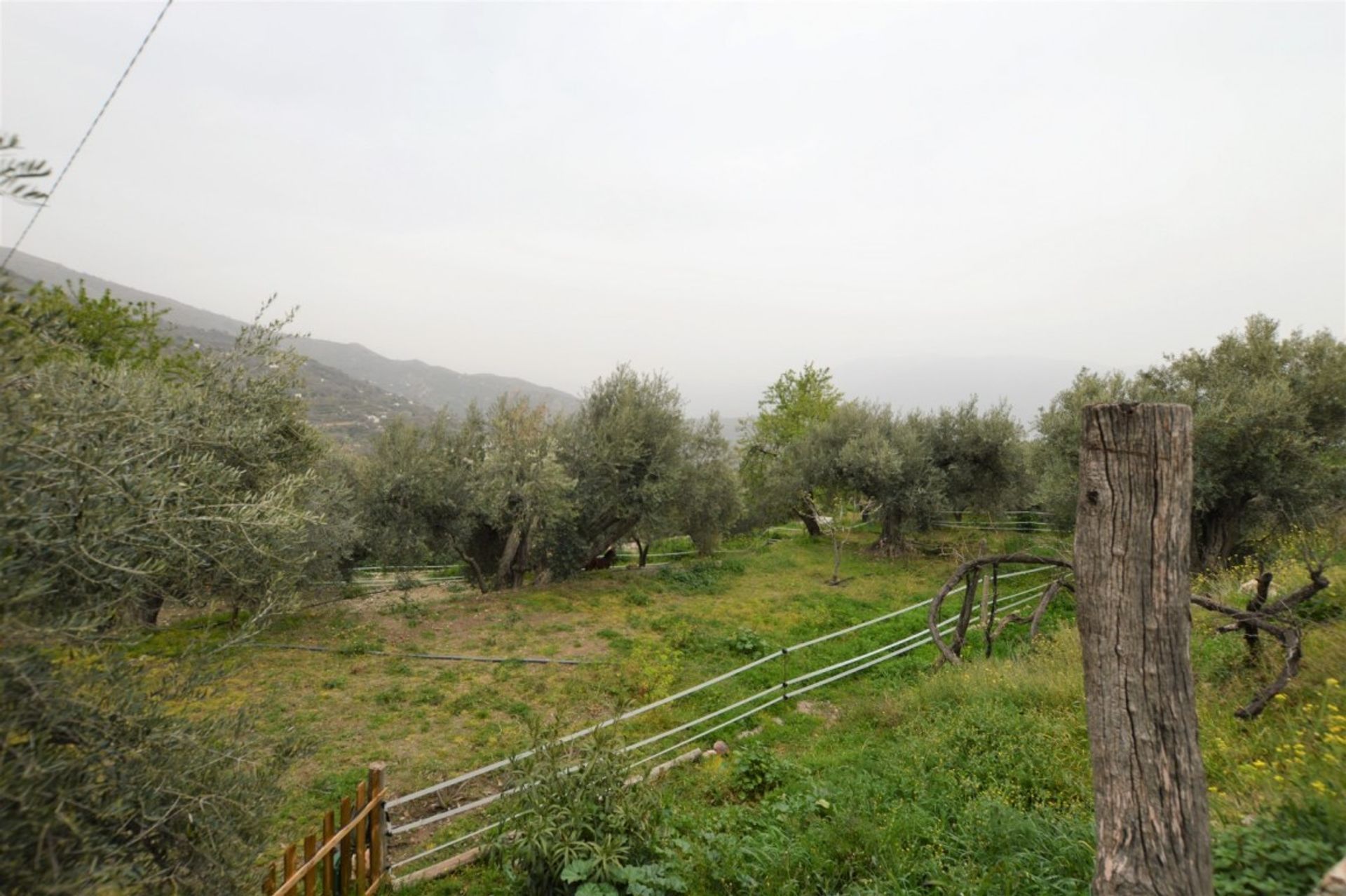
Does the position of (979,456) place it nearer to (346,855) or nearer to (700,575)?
(700,575)

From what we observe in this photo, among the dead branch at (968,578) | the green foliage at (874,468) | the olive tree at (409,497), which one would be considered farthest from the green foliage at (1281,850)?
the green foliage at (874,468)

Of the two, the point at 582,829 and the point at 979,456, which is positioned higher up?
the point at 979,456

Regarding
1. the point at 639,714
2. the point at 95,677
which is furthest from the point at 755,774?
the point at 95,677

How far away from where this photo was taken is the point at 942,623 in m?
13.3

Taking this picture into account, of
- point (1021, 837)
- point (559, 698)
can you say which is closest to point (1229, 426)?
point (1021, 837)

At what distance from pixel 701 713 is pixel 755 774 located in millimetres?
2427

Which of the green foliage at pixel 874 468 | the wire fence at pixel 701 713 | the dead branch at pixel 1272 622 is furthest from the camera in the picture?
the green foliage at pixel 874 468

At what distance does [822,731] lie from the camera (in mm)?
8500

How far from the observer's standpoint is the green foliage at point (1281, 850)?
115 inches

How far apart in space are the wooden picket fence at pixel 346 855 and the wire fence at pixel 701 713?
0.19m

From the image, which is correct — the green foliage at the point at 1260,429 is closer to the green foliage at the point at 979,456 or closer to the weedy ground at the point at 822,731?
the weedy ground at the point at 822,731

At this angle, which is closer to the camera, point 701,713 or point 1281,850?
point 1281,850

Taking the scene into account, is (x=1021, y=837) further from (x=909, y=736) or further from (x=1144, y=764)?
(x=909, y=736)

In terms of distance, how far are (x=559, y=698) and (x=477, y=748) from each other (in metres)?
1.84
